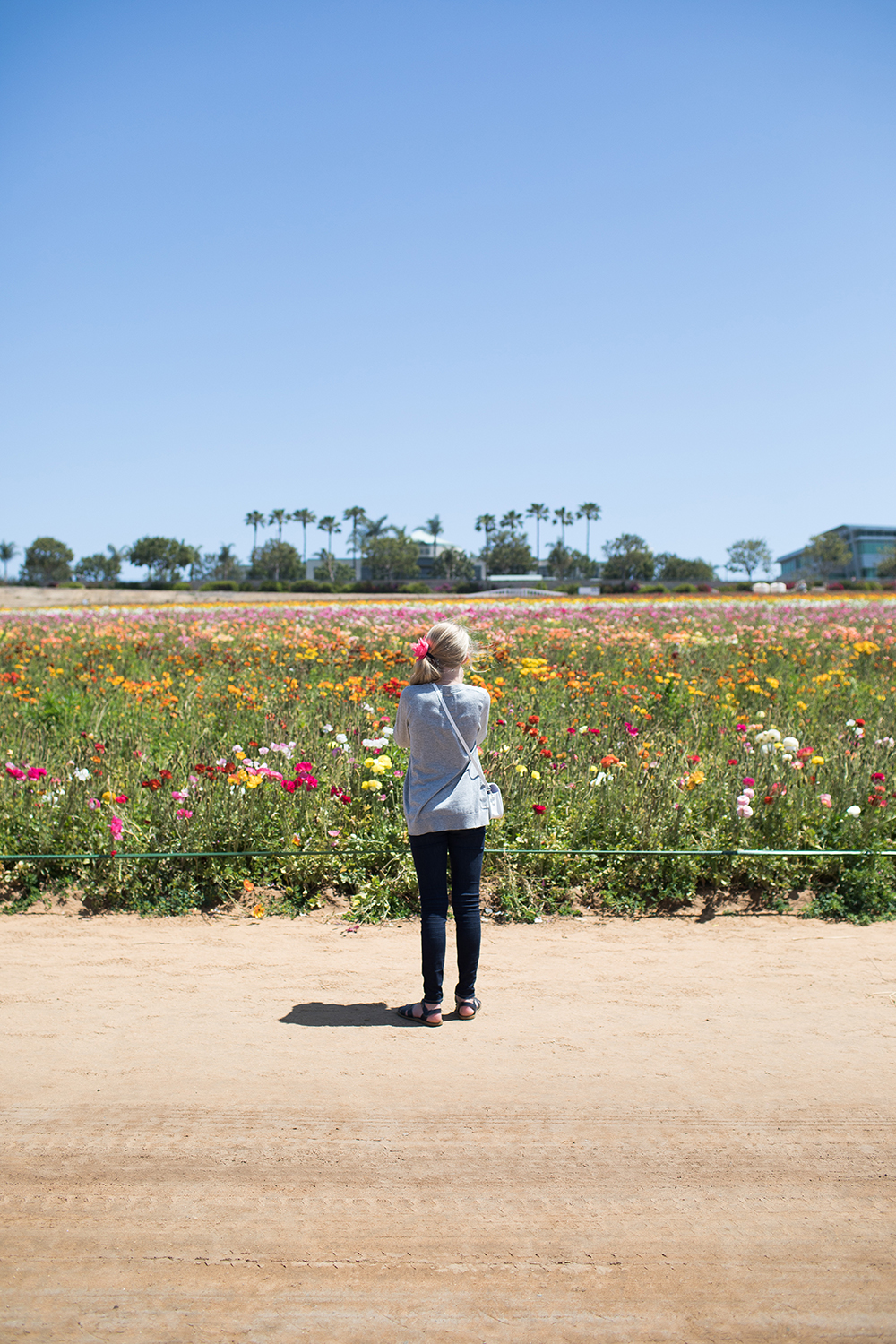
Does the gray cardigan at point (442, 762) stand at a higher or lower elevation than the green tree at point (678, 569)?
lower

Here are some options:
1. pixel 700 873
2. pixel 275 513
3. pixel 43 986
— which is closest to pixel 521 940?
pixel 700 873

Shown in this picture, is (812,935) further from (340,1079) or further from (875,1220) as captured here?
(340,1079)

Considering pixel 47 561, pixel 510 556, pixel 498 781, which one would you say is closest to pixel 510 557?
pixel 510 556

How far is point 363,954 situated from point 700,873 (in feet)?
7.90

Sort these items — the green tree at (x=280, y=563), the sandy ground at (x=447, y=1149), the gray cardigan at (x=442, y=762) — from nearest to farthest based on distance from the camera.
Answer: the sandy ground at (x=447, y=1149), the gray cardigan at (x=442, y=762), the green tree at (x=280, y=563)

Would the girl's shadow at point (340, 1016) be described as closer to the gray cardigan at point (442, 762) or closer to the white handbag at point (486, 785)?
the gray cardigan at point (442, 762)

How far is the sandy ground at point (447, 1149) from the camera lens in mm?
2238

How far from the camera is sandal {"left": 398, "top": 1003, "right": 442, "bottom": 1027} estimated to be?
3848 mm

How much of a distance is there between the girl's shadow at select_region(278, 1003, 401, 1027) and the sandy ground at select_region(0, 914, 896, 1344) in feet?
0.06

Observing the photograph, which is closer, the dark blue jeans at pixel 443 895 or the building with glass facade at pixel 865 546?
the dark blue jeans at pixel 443 895

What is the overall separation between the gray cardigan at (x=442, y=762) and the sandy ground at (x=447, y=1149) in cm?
100

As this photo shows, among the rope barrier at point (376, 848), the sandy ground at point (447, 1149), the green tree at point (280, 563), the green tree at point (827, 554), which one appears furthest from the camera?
the green tree at point (280, 563)

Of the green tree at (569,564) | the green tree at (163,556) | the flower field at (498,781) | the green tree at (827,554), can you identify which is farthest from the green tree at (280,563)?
the flower field at (498,781)

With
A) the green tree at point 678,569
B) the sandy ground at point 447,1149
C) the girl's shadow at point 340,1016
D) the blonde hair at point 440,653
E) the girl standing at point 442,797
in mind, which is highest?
the green tree at point 678,569
